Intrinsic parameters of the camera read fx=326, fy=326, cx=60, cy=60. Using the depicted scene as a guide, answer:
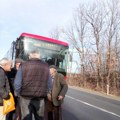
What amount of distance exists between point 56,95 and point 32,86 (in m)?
1.86

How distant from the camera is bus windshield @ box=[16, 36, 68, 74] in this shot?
1521 centimetres

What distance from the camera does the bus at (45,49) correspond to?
50.1ft

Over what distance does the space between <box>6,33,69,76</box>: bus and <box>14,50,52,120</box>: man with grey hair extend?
8122 millimetres

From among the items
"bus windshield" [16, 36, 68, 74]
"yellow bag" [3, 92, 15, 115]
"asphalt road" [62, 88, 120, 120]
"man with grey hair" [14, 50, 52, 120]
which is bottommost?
"asphalt road" [62, 88, 120, 120]

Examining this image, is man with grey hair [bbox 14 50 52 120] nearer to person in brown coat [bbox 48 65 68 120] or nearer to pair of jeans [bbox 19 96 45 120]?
pair of jeans [bbox 19 96 45 120]

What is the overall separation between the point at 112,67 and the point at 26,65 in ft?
101

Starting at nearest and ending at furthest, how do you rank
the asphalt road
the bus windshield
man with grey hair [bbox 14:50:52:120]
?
man with grey hair [bbox 14:50:52:120] < the asphalt road < the bus windshield

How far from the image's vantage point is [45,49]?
51.5 feet

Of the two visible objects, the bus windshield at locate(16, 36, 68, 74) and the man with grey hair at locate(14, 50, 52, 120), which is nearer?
the man with grey hair at locate(14, 50, 52, 120)

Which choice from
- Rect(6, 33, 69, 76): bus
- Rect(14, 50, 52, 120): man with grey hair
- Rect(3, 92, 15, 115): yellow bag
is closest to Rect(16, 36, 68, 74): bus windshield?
Rect(6, 33, 69, 76): bus

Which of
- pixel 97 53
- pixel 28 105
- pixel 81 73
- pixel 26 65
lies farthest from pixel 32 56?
pixel 81 73

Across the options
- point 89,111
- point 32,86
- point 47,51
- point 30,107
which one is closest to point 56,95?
point 30,107

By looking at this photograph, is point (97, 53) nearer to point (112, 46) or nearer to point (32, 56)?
point (112, 46)

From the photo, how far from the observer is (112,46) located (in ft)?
132
